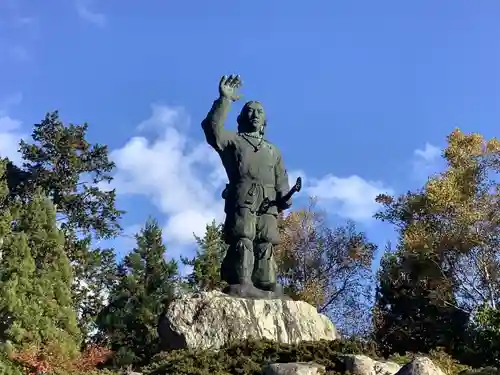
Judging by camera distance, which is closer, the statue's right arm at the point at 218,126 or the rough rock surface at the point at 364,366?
the rough rock surface at the point at 364,366

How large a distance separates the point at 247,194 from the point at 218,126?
0.97m

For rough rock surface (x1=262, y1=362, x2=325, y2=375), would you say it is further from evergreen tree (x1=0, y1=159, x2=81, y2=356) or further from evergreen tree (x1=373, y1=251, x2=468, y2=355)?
evergreen tree (x1=373, y1=251, x2=468, y2=355)

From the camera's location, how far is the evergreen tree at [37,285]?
14.6 m

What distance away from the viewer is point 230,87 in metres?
9.58

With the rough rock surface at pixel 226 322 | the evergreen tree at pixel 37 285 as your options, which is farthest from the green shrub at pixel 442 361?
the evergreen tree at pixel 37 285

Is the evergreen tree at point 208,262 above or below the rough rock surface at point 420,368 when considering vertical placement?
above

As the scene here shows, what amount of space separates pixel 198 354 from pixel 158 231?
15.5 meters

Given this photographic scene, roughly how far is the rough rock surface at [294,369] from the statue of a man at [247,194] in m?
2.07

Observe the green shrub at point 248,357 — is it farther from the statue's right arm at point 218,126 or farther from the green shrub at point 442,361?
the statue's right arm at point 218,126

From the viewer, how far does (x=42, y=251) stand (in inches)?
687

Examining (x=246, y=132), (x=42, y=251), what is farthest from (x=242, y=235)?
(x=42, y=251)

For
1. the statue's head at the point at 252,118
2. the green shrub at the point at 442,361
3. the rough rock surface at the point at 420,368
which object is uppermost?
the statue's head at the point at 252,118

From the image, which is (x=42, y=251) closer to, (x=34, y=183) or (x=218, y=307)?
(x=34, y=183)

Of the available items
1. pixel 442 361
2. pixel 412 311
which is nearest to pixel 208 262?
pixel 412 311
